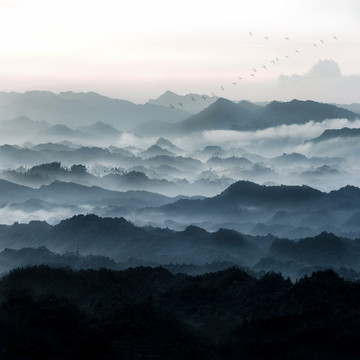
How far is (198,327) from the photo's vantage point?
12812cm

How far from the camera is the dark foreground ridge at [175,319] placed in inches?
4181

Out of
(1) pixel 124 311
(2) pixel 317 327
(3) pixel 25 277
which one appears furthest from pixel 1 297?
(2) pixel 317 327

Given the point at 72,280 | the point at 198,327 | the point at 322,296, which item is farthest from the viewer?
the point at 72,280

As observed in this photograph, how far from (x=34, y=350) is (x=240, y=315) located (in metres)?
46.6

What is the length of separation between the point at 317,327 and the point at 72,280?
56165 mm

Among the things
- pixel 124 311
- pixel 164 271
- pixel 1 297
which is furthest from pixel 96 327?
pixel 164 271

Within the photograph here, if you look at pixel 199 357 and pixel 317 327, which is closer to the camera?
pixel 199 357

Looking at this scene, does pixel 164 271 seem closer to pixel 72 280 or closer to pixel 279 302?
pixel 72 280

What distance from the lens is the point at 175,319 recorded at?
12400 centimetres

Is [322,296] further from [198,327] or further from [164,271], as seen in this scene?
[164,271]

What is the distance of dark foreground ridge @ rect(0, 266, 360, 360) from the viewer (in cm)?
10619

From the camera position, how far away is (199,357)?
361 ft

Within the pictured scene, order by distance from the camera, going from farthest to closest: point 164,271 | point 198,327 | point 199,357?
point 164,271
point 198,327
point 199,357

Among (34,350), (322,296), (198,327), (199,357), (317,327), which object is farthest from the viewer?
(322,296)
